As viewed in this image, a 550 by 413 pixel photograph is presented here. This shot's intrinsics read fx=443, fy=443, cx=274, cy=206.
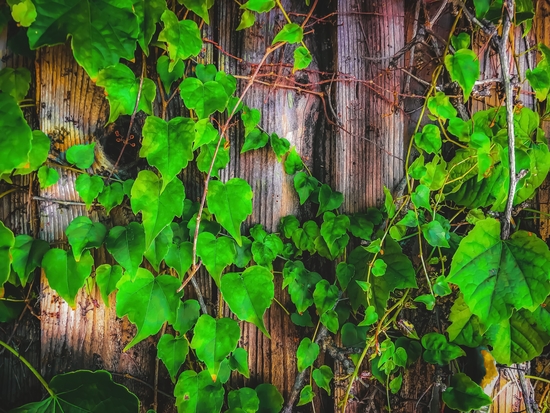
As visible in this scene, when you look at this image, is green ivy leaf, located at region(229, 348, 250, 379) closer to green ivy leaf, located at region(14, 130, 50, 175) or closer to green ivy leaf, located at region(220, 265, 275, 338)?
green ivy leaf, located at region(220, 265, 275, 338)

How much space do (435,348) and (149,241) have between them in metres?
0.69

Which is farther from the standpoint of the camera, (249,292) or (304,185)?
(304,185)

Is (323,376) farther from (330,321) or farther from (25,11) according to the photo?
(25,11)

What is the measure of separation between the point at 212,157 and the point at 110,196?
9.5 inches

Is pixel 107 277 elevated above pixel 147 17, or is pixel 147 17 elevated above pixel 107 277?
pixel 147 17

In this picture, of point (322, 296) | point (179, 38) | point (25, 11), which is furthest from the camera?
point (322, 296)

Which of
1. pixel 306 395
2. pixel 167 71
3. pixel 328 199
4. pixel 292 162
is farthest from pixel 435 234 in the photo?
pixel 167 71

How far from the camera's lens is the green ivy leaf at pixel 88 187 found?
3.19ft

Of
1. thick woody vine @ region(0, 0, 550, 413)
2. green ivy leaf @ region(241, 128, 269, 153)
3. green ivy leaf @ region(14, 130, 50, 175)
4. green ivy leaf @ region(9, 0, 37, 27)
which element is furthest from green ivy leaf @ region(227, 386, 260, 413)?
green ivy leaf @ region(9, 0, 37, 27)

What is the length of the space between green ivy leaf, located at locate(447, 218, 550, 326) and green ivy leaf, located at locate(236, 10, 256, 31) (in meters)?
0.67

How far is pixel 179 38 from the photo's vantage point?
3.06ft

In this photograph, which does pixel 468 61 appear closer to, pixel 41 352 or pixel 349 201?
pixel 349 201

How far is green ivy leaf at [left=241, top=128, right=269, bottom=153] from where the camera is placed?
104 cm

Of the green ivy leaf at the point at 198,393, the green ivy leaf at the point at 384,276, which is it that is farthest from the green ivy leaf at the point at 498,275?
the green ivy leaf at the point at 198,393
